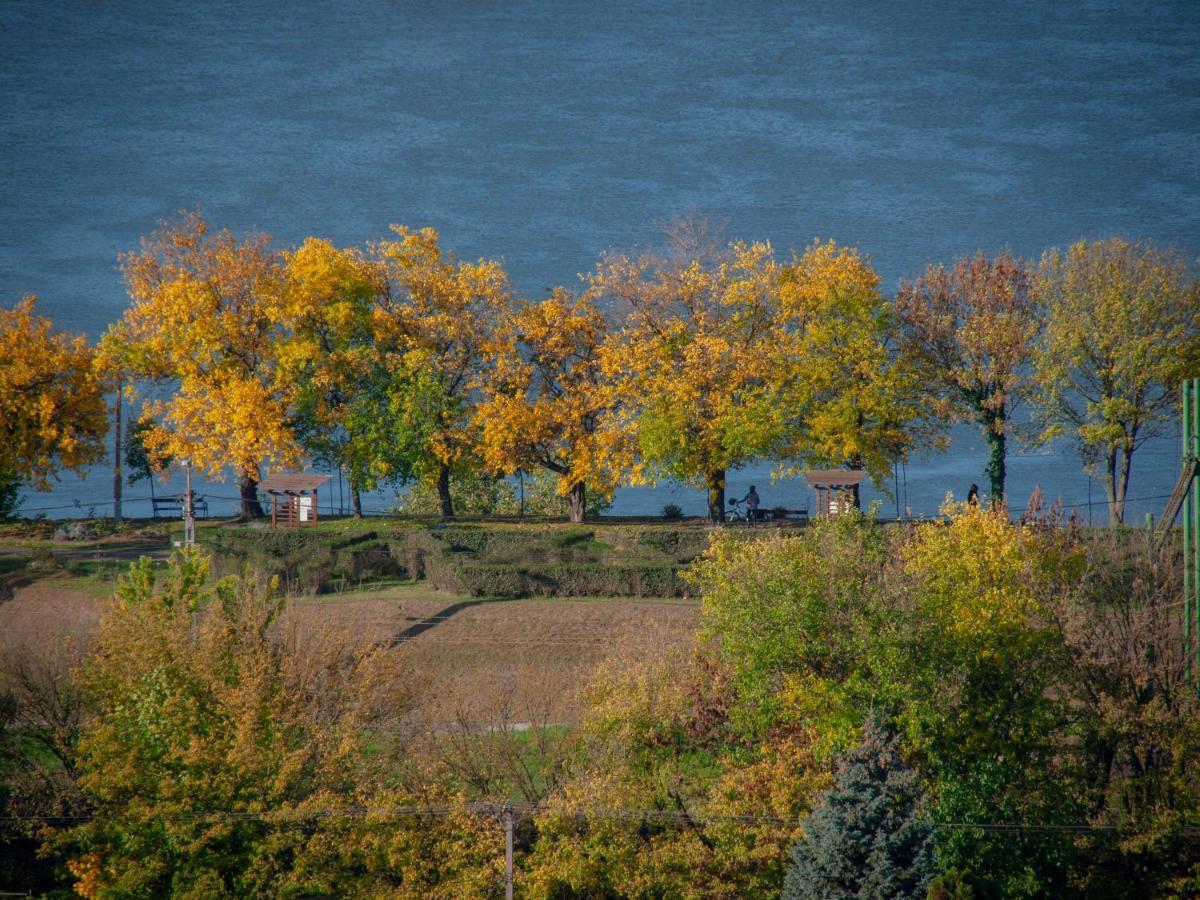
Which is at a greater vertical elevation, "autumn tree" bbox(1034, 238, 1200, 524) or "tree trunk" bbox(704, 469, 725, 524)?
"autumn tree" bbox(1034, 238, 1200, 524)

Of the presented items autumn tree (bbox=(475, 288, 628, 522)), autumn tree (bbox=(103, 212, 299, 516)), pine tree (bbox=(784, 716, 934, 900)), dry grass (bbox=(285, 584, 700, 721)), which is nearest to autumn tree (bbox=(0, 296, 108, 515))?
autumn tree (bbox=(103, 212, 299, 516))

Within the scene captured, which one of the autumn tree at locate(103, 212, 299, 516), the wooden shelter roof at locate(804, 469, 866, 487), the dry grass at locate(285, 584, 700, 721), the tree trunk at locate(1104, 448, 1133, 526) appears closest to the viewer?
the dry grass at locate(285, 584, 700, 721)

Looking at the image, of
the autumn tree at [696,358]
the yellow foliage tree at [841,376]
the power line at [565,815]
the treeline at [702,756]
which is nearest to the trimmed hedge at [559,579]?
the autumn tree at [696,358]

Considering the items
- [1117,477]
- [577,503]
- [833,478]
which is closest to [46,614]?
[577,503]

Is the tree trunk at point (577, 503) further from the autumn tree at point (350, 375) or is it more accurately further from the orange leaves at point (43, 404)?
the orange leaves at point (43, 404)

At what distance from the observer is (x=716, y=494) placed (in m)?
61.5

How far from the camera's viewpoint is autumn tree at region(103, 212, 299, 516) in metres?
60.5

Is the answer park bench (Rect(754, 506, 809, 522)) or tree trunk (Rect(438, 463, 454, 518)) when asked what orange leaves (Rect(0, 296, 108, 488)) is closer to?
tree trunk (Rect(438, 463, 454, 518))

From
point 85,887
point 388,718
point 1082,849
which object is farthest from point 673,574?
point 85,887

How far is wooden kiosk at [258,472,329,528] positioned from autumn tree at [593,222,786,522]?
1389 centimetres

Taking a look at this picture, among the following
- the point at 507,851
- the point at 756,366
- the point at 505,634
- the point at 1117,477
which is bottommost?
the point at 507,851

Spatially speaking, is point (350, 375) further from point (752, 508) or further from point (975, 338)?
point (975, 338)

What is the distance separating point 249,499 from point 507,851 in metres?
39.8

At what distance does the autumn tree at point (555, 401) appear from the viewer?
6091cm
